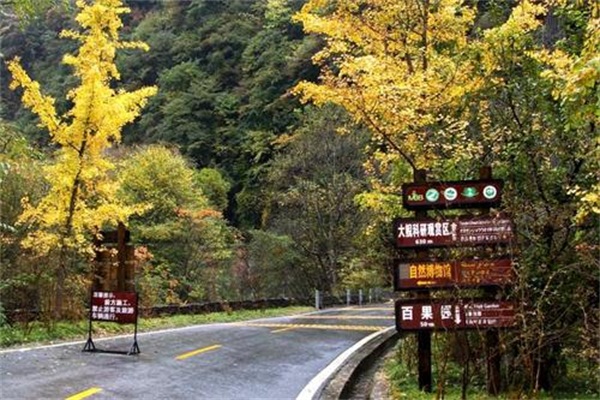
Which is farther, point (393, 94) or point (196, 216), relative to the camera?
point (196, 216)

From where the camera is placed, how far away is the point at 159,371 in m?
9.53

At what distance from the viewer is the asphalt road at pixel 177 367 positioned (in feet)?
26.6

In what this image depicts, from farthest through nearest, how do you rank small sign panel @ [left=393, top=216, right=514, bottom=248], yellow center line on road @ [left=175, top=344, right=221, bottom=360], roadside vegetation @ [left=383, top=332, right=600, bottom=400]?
yellow center line on road @ [left=175, top=344, right=221, bottom=360] < small sign panel @ [left=393, top=216, right=514, bottom=248] < roadside vegetation @ [left=383, top=332, right=600, bottom=400]

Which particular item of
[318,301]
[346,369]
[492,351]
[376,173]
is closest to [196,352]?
[346,369]

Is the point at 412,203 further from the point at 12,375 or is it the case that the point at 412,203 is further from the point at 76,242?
the point at 76,242

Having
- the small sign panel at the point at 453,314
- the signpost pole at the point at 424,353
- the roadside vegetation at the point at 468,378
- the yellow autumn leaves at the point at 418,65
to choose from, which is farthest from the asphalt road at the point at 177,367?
the yellow autumn leaves at the point at 418,65

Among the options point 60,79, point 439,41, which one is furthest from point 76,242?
point 60,79

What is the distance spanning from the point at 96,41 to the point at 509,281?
36.5ft

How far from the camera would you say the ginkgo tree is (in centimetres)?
1410

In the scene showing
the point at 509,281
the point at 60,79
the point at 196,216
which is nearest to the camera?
the point at 509,281

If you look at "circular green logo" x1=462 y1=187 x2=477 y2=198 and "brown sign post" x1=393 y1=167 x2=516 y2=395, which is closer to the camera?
"brown sign post" x1=393 y1=167 x2=516 y2=395

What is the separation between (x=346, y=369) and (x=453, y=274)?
3145 mm

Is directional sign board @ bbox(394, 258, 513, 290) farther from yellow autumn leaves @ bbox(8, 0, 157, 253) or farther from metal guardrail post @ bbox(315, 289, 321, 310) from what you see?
metal guardrail post @ bbox(315, 289, 321, 310)

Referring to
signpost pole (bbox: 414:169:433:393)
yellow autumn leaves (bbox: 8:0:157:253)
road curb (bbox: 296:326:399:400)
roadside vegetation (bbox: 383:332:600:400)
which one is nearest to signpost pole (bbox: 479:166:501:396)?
roadside vegetation (bbox: 383:332:600:400)
